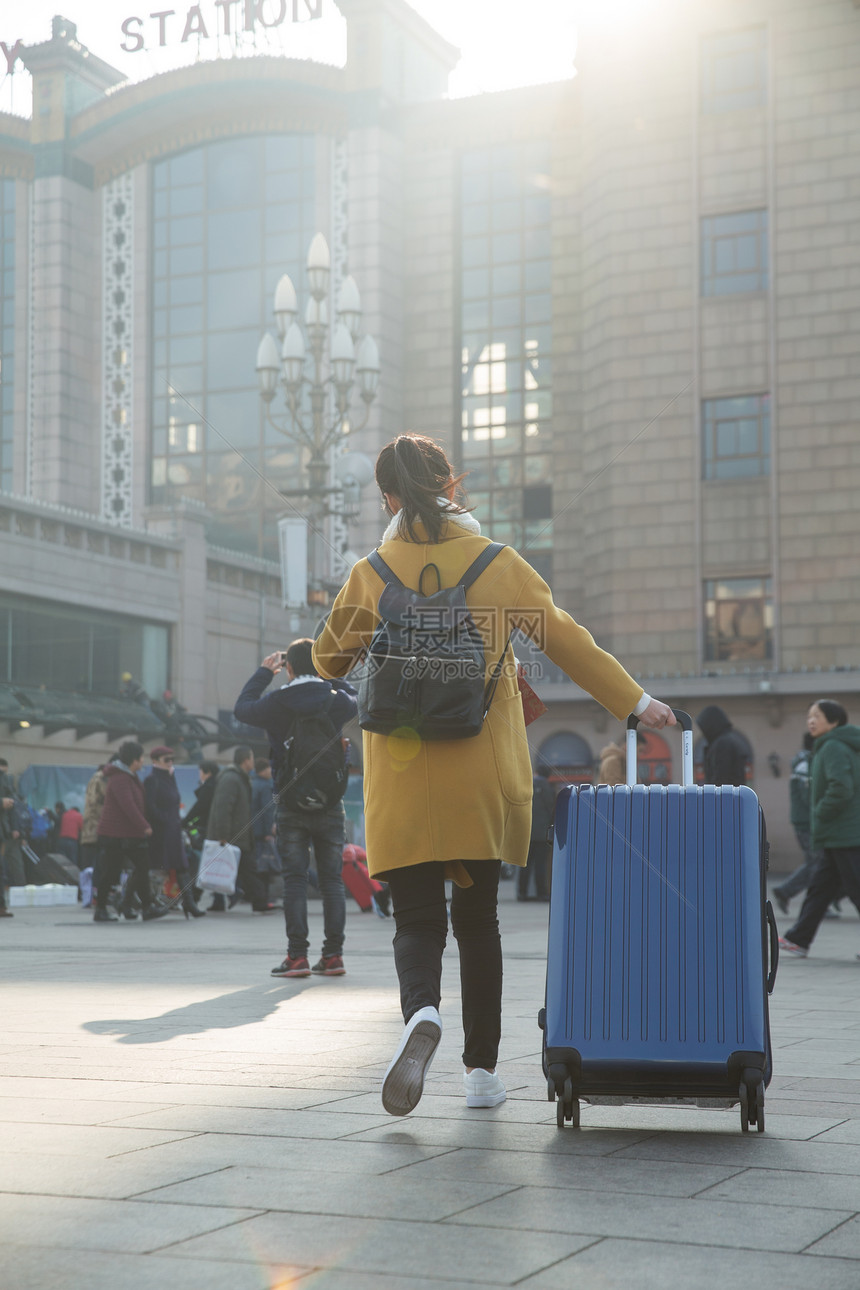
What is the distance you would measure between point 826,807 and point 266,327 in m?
37.3

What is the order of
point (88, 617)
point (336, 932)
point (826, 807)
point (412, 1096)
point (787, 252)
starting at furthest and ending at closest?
point (787, 252) → point (88, 617) → point (826, 807) → point (336, 932) → point (412, 1096)

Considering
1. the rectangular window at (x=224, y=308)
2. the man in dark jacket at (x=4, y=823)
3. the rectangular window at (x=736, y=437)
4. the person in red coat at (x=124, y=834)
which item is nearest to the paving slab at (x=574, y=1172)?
the person in red coat at (x=124, y=834)

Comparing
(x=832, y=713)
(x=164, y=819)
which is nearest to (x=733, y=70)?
(x=164, y=819)

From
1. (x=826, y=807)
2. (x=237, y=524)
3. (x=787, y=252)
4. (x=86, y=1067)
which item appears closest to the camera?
(x=86, y=1067)

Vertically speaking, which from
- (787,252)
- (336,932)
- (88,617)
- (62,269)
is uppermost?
(62,269)

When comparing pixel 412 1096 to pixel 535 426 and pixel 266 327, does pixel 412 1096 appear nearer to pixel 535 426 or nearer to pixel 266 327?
pixel 535 426

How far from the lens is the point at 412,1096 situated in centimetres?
351

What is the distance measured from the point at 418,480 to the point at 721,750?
7.67m

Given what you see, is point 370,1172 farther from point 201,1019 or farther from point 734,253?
point 734,253

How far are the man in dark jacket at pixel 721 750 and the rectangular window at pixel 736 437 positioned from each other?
78.1 ft

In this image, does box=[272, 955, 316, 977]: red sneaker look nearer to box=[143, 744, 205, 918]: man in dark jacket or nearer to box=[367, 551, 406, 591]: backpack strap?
box=[367, 551, 406, 591]: backpack strap

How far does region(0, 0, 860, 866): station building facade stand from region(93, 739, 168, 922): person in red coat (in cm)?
1254

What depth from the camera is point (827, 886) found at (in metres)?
9.05

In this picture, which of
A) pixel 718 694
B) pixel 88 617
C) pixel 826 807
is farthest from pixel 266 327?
pixel 826 807
